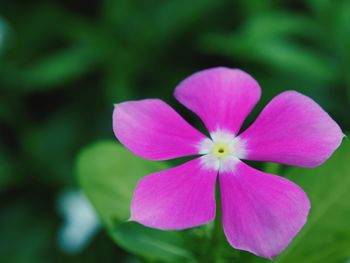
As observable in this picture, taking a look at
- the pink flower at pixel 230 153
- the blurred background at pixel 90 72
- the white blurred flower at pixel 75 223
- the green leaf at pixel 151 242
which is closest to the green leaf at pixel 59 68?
the blurred background at pixel 90 72

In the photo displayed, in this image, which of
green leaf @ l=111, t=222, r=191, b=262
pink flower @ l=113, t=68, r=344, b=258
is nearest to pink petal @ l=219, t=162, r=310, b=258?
pink flower @ l=113, t=68, r=344, b=258

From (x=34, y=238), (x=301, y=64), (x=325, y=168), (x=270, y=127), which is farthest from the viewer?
(x=34, y=238)

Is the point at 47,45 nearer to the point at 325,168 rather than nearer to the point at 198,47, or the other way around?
the point at 198,47

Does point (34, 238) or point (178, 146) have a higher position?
point (178, 146)

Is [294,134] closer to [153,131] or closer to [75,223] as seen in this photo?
[153,131]

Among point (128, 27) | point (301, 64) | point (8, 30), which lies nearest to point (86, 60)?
point (128, 27)

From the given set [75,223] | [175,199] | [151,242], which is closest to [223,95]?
[175,199]

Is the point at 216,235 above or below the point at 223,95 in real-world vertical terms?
below
